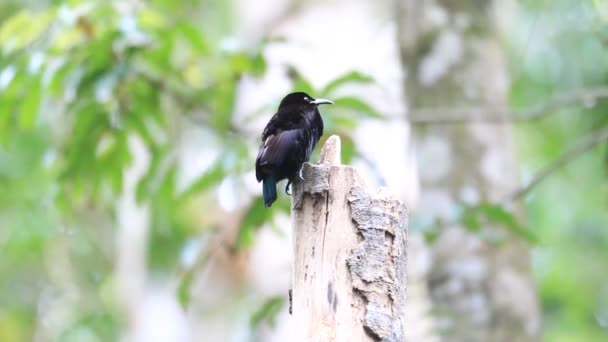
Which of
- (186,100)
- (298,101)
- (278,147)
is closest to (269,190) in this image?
(278,147)

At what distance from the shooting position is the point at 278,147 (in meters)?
3.41

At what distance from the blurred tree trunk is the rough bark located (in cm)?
232

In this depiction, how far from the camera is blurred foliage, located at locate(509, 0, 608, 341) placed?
278 inches

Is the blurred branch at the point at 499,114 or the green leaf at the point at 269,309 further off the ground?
the blurred branch at the point at 499,114

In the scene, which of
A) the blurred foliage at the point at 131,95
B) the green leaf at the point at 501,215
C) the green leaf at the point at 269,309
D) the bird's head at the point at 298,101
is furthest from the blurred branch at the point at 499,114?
the bird's head at the point at 298,101

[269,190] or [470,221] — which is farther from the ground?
[470,221]

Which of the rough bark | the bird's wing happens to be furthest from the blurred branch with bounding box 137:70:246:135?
the rough bark

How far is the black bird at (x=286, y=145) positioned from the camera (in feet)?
11.0

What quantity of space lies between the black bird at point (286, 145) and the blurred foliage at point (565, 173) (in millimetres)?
3296

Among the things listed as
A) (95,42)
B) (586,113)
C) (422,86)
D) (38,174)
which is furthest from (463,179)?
(38,174)

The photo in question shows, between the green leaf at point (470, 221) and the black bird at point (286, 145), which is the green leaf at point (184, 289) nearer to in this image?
the green leaf at point (470, 221)

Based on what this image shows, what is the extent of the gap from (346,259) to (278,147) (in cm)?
67

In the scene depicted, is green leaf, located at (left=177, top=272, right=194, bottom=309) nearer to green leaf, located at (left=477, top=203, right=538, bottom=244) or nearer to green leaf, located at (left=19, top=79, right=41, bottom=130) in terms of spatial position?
green leaf, located at (left=19, top=79, right=41, bottom=130)

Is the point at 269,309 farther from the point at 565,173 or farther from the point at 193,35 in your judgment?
the point at 565,173
